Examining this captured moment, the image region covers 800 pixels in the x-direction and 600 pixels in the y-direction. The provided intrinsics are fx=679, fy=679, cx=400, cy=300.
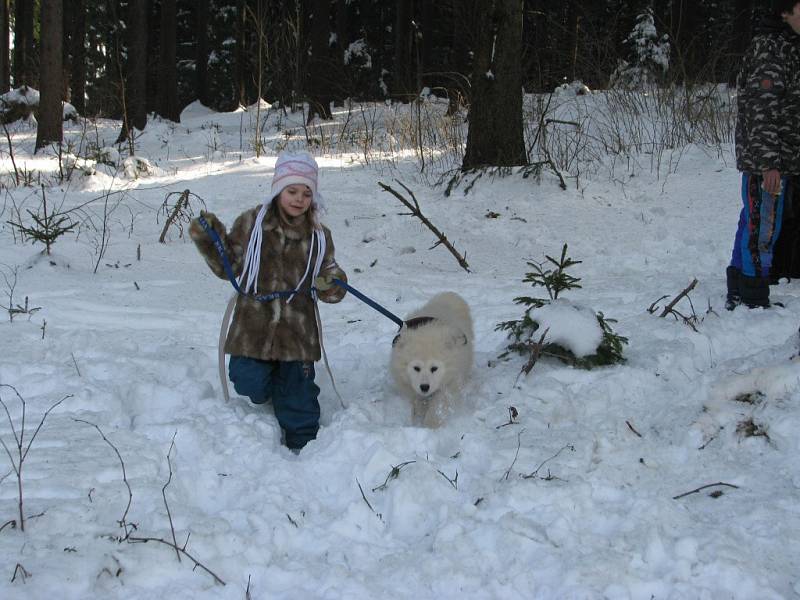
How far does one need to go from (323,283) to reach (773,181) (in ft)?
9.86

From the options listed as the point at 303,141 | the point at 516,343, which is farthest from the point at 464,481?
the point at 303,141

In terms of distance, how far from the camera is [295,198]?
11.9ft

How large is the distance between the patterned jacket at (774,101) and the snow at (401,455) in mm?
1002

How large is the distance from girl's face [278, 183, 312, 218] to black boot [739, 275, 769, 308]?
3055 millimetres

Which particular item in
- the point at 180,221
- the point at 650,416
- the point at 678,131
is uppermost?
the point at 678,131

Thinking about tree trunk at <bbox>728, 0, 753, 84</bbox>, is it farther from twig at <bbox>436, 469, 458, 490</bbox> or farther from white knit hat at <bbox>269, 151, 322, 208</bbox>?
twig at <bbox>436, 469, 458, 490</bbox>

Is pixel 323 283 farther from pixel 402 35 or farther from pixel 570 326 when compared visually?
pixel 402 35

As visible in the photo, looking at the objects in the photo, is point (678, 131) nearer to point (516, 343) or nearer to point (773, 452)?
point (516, 343)

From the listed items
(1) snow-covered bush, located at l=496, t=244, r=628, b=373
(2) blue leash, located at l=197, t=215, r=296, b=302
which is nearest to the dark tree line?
(1) snow-covered bush, located at l=496, t=244, r=628, b=373

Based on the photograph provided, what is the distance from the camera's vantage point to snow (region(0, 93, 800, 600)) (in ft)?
7.37

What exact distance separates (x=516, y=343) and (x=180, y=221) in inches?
175

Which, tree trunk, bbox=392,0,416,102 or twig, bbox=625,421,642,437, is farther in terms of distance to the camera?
tree trunk, bbox=392,0,416,102

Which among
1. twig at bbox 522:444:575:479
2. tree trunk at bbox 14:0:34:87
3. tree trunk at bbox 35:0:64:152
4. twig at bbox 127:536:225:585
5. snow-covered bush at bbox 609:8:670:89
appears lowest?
twig at bbox 127:536:225:585

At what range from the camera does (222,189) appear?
8.37m
